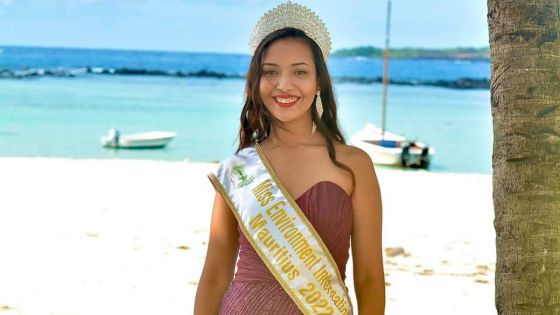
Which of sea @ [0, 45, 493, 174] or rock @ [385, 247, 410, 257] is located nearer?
rock @ [385, 247, 410, 257]

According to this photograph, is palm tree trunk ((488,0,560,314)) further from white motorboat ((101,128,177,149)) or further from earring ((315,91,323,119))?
white motorboat ((101,128,177,149))

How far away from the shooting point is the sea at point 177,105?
30.3 meters

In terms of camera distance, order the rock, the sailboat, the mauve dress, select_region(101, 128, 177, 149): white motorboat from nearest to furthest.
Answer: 1. the mauve dress
2. the rock
3. the sailboat
4. select_region(101, 128, 177, 149): white motorboat

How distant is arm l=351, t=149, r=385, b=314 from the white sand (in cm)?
296

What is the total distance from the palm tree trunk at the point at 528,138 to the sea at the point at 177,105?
1808 cm

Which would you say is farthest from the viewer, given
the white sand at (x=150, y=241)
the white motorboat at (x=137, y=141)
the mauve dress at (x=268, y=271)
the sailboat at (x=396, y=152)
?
the white motorboat at (x=137, y=141)

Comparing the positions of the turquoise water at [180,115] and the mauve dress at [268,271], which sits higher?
the mauve dress at [268,271]

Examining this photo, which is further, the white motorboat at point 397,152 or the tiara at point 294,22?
the white motorboat at point 397,152

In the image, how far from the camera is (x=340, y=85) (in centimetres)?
6384

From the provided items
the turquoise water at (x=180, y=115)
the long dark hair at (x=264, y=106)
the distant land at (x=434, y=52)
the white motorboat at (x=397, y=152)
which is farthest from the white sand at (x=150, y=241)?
the distant land at (x=434, y=52)

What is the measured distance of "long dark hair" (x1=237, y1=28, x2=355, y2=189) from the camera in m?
2.56

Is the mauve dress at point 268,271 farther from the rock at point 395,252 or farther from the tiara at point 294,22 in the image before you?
the rock at point 395,252

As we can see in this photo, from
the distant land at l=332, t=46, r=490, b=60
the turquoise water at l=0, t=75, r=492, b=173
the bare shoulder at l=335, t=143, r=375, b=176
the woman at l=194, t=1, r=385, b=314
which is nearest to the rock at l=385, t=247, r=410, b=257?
the woman at l=194, t=1, r=385, b=314

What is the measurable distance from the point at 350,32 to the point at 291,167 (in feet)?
258
